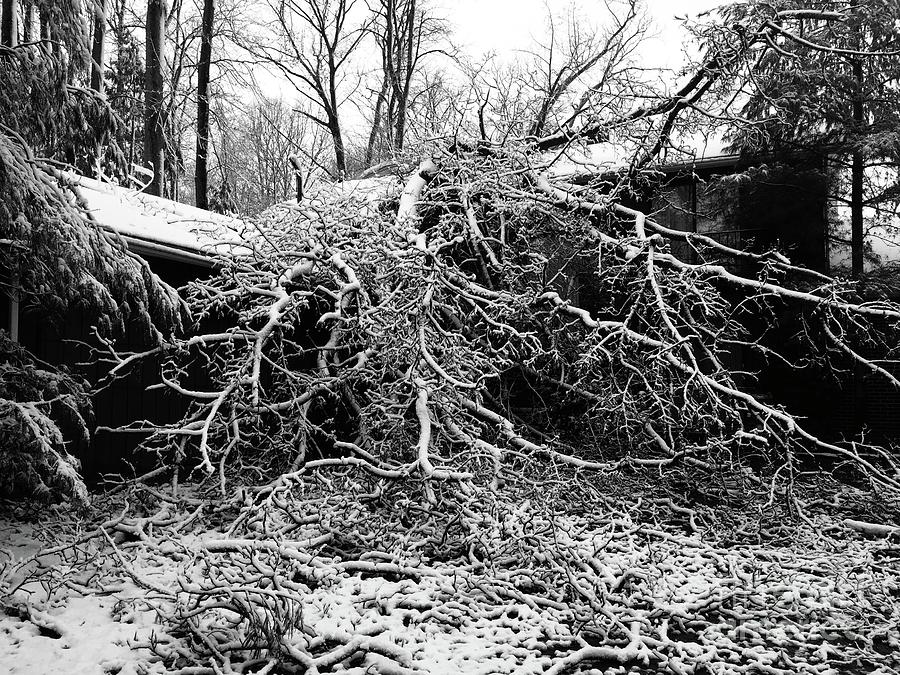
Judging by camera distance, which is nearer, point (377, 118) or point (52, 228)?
point (52, 228)

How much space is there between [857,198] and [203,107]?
11.7 m

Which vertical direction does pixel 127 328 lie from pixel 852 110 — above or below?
below

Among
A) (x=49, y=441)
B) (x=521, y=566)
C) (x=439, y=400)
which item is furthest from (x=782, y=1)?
(x=49, y=441)

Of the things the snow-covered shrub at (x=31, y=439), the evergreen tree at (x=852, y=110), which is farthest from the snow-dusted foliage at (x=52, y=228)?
the evergreen tree at (x=852, y=110)

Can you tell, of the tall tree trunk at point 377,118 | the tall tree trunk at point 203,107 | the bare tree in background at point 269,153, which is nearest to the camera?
the tall tree trunk at point 203,107

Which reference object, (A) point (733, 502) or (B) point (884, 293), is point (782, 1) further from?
(A) point (733, 502)

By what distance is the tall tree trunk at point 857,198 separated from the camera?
10422mm

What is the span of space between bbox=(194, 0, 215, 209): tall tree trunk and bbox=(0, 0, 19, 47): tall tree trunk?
8282 millimetres

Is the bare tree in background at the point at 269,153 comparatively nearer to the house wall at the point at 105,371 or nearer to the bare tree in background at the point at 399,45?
the bare tree in background at the point at 399,45

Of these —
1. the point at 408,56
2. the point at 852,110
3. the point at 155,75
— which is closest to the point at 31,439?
the point at 852,110

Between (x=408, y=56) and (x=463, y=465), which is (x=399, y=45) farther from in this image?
(x=463, y=465)

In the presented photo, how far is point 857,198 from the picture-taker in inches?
421

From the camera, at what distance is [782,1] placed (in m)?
8.24

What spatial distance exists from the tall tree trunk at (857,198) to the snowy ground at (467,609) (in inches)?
267
